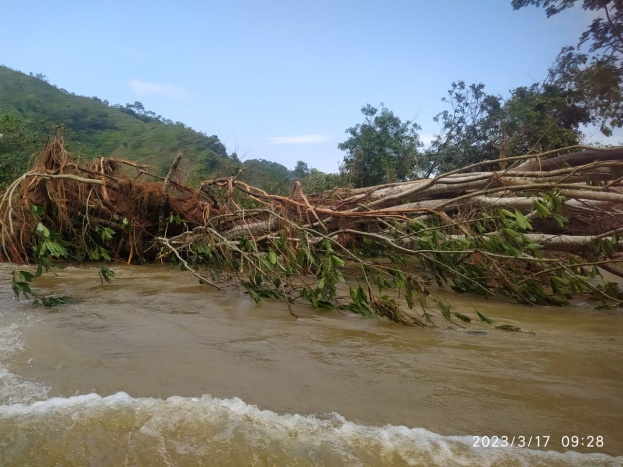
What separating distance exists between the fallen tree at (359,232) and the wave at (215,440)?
165 cm

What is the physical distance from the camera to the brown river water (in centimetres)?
150

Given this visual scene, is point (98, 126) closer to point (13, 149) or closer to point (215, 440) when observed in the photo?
point (13, 149)

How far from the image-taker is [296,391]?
6.42ft

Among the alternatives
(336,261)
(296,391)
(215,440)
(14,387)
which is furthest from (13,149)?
(215,440)

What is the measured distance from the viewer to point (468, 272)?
426 cm

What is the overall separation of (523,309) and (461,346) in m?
1.64

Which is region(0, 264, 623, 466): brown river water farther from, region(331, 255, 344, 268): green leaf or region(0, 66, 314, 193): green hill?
region(0, 66, 314, 193): green hill

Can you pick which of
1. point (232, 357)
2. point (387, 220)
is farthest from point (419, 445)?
point (387, 220)

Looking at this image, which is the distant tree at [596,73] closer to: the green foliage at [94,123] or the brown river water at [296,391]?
the brown river water at [296,391]

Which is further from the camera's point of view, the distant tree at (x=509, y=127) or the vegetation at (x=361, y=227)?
the distant tree at (x=509, y=127)

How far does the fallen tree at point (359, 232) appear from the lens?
3762mm

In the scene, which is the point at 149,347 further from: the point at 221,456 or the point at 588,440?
the point at 588,440

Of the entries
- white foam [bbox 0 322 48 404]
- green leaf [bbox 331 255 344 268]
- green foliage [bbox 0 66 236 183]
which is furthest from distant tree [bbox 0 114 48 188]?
green foliage [bbox 0 66 236 183]

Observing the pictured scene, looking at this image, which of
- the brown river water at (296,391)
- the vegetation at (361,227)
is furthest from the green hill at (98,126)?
the brown river water at (296,391)
